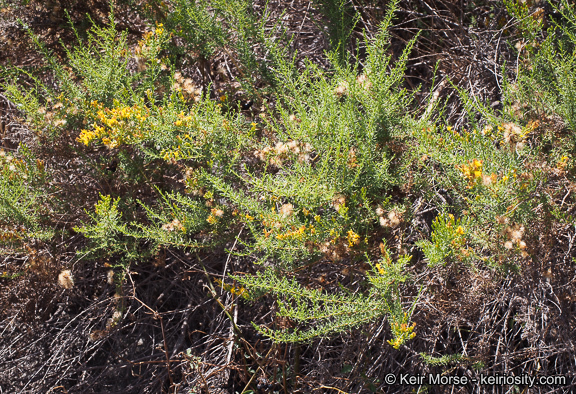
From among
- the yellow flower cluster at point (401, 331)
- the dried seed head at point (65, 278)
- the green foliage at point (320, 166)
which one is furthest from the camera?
the dried seed head at point (65, 278)

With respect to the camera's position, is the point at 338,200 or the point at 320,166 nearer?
the point at 338,200

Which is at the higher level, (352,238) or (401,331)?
(352,238)

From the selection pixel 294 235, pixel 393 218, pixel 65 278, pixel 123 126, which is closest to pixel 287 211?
pixel 294 235

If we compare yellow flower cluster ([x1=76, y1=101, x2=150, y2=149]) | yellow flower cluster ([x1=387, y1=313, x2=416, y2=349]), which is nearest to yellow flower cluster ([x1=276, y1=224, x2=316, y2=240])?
yellow flower cluster ([x1=387, y1=313, x2=416, y2=349])

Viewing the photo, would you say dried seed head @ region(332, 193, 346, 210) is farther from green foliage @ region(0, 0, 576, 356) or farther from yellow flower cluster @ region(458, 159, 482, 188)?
yellow flower cluster @ region(458, 159, 482, 188)

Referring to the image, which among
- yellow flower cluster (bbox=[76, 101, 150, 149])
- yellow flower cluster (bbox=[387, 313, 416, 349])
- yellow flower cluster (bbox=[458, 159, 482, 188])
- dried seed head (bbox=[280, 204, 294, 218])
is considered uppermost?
yellow flower cluster (bbox=[76, 101, 150, 149])

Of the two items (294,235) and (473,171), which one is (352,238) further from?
(473,171)

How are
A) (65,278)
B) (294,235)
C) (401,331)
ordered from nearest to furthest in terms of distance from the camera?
(401,331), (294,235), (65,278)

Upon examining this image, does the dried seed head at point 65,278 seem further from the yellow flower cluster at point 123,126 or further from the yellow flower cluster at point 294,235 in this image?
the yellow flower cluster at point 294,235

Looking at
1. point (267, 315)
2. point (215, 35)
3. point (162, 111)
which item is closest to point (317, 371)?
point (267, 315)

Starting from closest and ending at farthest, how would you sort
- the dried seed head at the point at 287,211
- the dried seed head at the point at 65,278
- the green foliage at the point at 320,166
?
1. the green foliage at the point at 320,166
2. the dried seed head at the point at 287,211
3. the dried seed head at the point at 65,278

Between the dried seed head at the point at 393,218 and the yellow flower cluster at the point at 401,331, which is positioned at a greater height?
the dried seed head at the point at 393,218

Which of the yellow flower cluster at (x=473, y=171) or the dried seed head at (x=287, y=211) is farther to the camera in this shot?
the dried seed head at (x=287, y=211)

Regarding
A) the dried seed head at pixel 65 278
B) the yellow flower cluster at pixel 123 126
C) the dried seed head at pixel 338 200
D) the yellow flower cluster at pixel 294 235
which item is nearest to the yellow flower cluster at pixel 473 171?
the dried seed head at pixel 338 200
